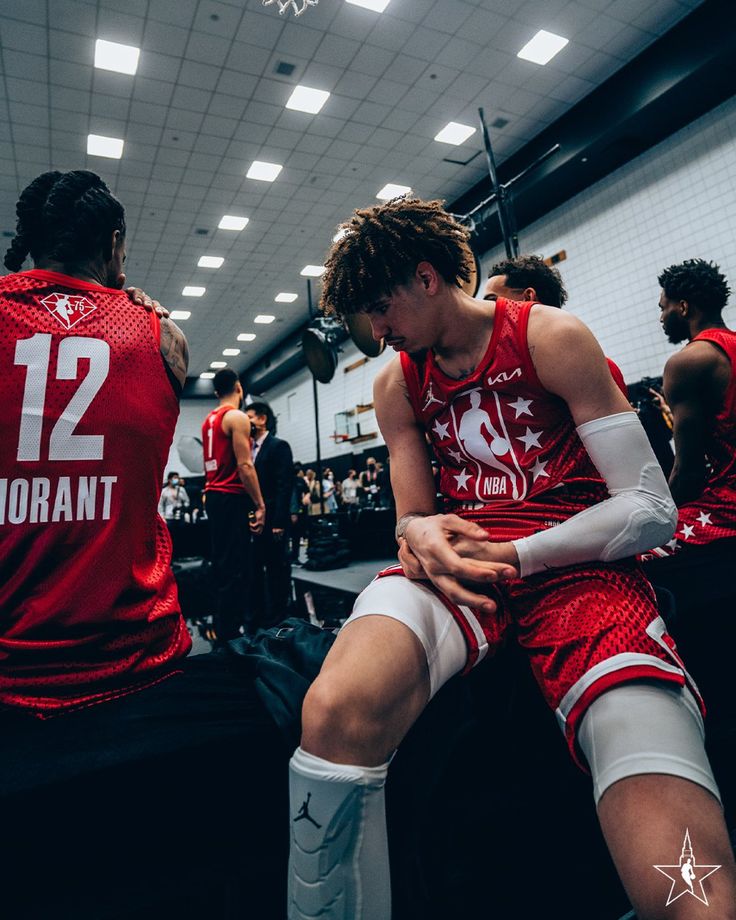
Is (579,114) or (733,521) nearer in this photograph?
(733,521)

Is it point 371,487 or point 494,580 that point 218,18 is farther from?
point 371,487

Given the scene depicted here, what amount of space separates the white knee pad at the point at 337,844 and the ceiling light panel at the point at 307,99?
6445mm

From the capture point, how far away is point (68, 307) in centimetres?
107

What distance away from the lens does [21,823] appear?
0.78 metres

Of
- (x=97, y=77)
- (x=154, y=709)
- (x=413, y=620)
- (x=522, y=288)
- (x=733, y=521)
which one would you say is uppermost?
(x=97, y=77)

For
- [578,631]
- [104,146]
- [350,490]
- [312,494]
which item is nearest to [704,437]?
[578,631]

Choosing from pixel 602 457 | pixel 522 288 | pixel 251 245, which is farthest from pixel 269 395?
pixel 602 457

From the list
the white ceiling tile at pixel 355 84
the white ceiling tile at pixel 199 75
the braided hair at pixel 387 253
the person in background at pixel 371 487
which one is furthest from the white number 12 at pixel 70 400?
the person in background at pixel 371 487

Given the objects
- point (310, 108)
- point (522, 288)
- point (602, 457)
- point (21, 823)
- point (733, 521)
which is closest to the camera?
point (21, 823)

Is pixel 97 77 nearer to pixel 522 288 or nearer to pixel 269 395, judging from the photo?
pixel 522 288

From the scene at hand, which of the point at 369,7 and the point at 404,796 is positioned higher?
the point at 369,7

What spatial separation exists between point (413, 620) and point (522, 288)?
5.12 ft

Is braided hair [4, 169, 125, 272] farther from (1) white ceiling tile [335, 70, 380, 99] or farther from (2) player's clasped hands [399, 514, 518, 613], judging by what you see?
(1) white ceiling tile [335, 70, 380, 99]

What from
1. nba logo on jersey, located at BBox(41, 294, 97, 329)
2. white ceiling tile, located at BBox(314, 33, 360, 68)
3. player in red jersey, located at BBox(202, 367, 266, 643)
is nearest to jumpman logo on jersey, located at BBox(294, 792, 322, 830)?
nba logo on jersey, located at BBox(41, 294, 97, 329)
